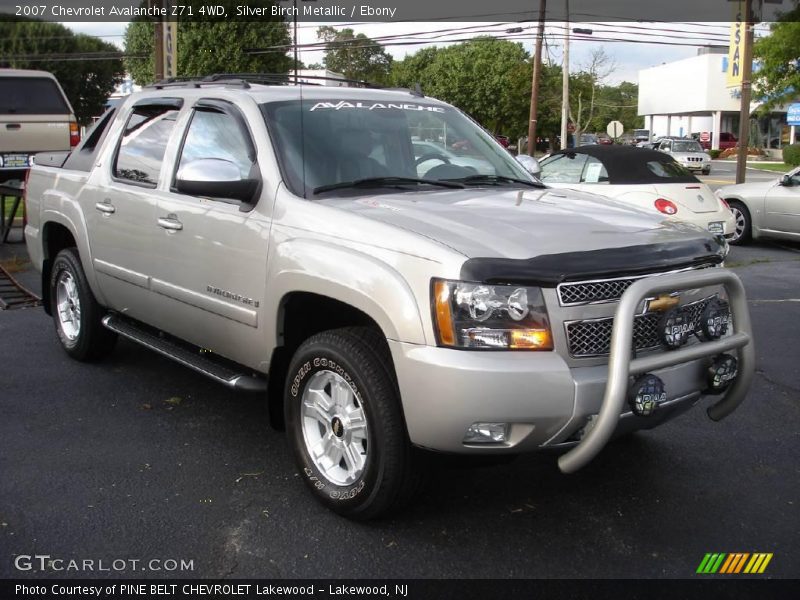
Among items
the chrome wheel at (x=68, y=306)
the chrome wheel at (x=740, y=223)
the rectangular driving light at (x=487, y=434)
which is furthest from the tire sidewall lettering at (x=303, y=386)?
the chrome wheel at (x=740, y=223)

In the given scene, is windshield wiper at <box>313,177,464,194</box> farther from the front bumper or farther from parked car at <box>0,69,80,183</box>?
parked car at <box>0,69,80,183</box>

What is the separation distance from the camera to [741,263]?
11031 millimetres

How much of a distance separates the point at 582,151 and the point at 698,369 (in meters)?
8.32

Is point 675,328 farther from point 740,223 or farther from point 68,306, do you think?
point 740,223

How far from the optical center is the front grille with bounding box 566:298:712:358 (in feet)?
10.5

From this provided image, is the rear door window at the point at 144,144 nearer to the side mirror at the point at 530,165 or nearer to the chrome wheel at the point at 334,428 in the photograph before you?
the chrome wheel at the point at 334,428

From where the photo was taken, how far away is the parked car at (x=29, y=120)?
1287 centimetres

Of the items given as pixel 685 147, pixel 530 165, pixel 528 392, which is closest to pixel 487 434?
pixel 528 392

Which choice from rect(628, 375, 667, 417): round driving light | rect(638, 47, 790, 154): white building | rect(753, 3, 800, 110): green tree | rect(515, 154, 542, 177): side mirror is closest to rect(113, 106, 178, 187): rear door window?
rect(515, 154, 542, 177): side mirror

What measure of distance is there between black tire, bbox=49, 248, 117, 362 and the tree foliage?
41069 mm

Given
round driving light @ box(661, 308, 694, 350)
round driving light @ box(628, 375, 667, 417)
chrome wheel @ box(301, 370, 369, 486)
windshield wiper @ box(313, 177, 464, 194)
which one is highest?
windshield wiper @ box(313, 177, 464, 194)

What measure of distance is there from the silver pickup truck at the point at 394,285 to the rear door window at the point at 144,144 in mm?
19

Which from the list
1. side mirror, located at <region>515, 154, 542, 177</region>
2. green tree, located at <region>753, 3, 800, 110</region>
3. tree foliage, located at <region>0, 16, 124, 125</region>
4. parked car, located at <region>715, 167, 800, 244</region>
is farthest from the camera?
tree foliage, located at <region>0, 16, 124, 125</region>
